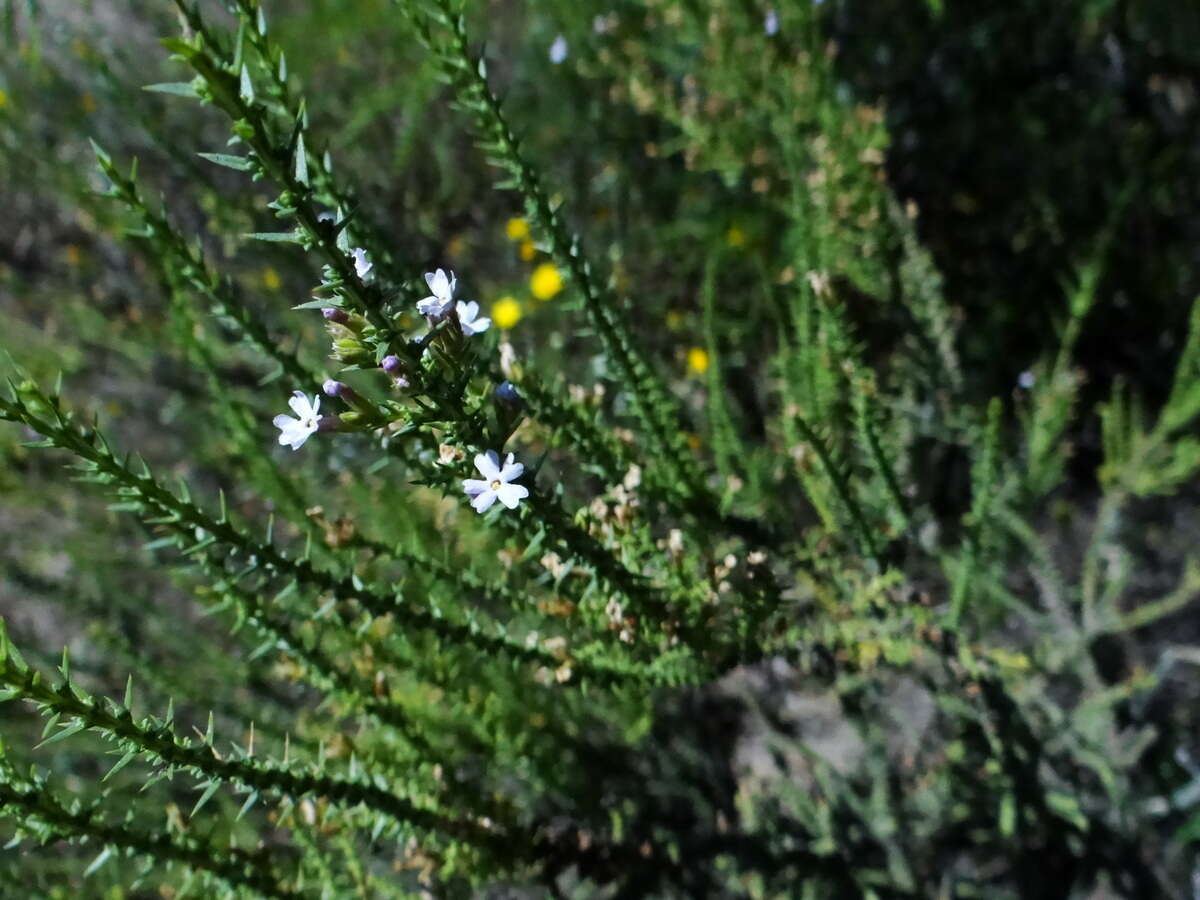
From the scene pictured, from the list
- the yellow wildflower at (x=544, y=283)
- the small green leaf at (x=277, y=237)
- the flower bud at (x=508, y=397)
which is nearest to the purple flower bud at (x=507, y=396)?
the flower bud at (x=508, y=397)

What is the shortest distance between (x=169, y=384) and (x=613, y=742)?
198cm

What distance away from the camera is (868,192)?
7.04 feet

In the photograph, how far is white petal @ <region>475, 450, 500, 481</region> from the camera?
38.3 inches

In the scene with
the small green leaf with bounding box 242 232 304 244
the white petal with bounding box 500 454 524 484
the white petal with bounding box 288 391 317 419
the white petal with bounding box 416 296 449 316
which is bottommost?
the white petal with bounding box 500 454 524 484

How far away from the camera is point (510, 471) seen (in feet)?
3.16

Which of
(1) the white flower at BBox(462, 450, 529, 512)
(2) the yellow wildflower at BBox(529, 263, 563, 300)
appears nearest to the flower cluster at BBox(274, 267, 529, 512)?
(1) the white flower at BBox(462, 450, 529, 512)

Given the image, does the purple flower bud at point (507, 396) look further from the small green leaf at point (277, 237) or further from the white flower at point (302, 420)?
the small green leaf at point (277, 237)

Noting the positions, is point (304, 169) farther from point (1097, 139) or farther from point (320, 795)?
point (1097, 139)

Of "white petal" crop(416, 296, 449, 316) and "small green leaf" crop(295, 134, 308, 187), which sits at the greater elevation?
"small green leaf" crop(295, 134, 308, 187)

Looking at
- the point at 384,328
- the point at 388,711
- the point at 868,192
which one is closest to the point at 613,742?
the point at 388,711

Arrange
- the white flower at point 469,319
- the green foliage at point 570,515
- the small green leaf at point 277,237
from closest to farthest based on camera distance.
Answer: the small green leaf at point 277,237 < the white flower at point 469,319 < the green foliage at point 570,515

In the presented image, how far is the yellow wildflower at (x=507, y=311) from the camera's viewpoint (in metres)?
2.88

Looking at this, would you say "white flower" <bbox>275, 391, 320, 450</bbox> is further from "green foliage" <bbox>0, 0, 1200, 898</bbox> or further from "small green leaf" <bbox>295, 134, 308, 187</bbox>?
"small green leaf" <bbox>295, 134, 308, 187</bbox>

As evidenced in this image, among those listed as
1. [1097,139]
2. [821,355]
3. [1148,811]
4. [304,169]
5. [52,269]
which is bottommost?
[1148,811]
